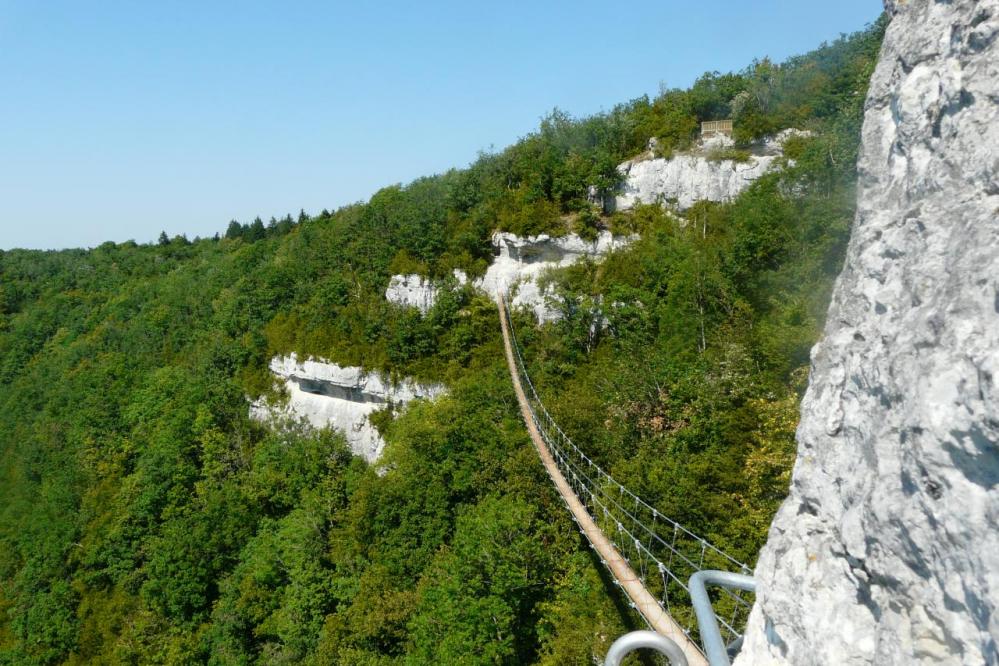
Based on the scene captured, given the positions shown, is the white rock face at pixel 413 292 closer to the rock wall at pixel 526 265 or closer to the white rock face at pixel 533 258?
the rock wall at pixel 526 265

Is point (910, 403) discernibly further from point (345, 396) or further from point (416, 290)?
point (345, 396)

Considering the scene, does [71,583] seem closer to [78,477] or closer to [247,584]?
[78,477]

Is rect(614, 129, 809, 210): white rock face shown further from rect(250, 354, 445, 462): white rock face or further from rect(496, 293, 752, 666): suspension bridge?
rect(250, 354, 445, 462): white rock face

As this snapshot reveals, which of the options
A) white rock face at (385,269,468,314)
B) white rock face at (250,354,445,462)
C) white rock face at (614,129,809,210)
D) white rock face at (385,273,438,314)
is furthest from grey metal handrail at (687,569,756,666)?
white rock face at (385,273,438,314)

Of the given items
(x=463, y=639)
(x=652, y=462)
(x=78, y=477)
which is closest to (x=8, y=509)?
(x=78, y=477)

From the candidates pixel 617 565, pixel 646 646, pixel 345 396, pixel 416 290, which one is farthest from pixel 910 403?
pixel 345 396

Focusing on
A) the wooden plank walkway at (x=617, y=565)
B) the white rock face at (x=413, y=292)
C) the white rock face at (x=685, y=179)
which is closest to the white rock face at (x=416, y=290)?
the white rock face at (x=413, y=292)
